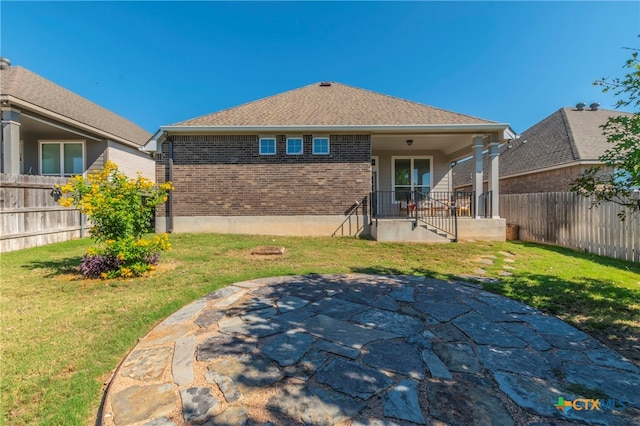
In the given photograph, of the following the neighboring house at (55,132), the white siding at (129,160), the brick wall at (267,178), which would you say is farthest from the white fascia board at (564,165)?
the white siding at (129,160)

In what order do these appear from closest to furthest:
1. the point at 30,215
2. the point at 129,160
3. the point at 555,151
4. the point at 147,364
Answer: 1. the point at 147,364
2. the point at 30,215
3. the point at 555,151
4. the point at 129,160

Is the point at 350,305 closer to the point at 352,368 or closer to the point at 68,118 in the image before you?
the point at 352,368

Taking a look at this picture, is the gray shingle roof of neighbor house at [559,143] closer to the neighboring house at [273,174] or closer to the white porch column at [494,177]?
the white porch column at [494,177]

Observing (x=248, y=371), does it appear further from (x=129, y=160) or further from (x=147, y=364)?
(x=129, y=160)

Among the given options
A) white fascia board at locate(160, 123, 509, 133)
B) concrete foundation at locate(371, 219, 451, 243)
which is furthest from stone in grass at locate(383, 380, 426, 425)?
white fascia board at locate(160, 123, 509, 133)

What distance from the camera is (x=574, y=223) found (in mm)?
8258

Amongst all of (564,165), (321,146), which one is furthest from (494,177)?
(321,146)

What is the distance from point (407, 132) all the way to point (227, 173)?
6.46m

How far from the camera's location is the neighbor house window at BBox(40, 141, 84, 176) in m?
12.1

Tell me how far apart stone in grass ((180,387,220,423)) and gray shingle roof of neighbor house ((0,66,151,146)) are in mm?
11434

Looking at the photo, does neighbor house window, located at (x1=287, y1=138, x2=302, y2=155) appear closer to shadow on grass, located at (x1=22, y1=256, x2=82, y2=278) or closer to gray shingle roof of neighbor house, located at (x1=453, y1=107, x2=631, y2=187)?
shadow on grass, located at (x1=22, y1=256, x2=82, y2=278)

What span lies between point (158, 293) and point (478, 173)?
32.6ft

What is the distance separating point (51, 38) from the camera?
1141 cm

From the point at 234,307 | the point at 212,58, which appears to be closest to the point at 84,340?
the point at 234,307
